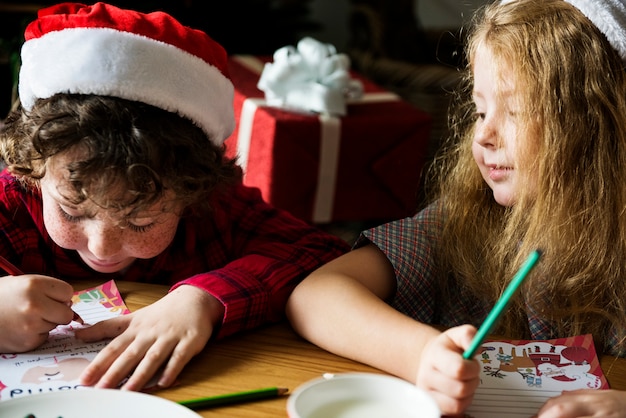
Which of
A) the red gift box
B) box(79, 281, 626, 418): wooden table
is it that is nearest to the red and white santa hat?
box(79, 281, 626, 418): wooden table

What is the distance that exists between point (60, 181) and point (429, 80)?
1.73 metres

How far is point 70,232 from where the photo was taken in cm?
93

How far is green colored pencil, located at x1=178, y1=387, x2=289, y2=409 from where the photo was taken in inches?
28.0

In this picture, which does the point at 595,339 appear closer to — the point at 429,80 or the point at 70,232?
the point at 70,232

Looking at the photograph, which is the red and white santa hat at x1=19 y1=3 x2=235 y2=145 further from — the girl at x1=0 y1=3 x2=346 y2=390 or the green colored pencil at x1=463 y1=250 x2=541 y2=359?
the green colored pencil at x1=463 y1=250 x2=541 y2=359

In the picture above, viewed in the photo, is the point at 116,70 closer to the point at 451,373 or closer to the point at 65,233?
the point at 65,233

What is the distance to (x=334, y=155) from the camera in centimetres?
196

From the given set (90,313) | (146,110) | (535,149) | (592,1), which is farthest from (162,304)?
(592,1)

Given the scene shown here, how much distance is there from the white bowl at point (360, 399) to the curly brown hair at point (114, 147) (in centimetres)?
33

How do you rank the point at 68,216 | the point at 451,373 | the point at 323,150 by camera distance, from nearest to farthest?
1. the point at 451,373
2. the point at 68,216
3. the point at 323,150

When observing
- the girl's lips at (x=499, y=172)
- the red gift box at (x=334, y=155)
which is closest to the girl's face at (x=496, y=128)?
the girl's lips at (x=499, y=172)

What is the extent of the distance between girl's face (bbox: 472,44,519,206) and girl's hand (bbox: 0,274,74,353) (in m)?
0.51

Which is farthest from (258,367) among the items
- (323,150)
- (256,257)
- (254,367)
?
(323,150)

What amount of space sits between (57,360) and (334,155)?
125cm
